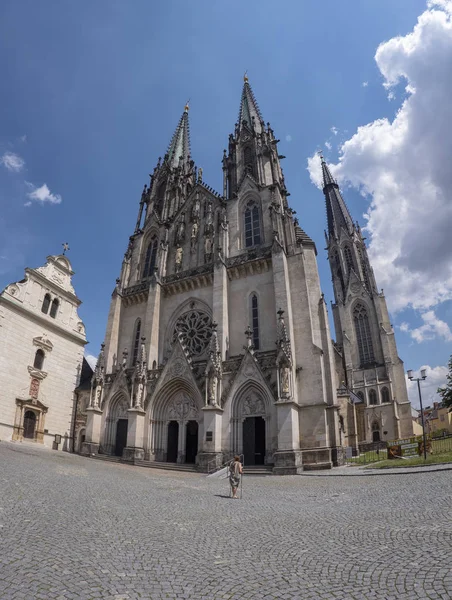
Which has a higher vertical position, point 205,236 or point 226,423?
point 205,236

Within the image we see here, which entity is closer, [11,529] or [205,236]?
[11,529]

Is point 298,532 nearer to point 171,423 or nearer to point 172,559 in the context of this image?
point 172,559

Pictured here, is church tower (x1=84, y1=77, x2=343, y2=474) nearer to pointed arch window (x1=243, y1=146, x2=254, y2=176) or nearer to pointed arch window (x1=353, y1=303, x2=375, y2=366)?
pointed arch window (x1=243, y1=146, x2=254, y2=176)

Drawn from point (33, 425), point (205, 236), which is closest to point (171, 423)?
point (33, 425)

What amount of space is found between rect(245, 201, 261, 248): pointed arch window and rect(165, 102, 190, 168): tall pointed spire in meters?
15.2

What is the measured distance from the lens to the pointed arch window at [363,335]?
61.4 meters

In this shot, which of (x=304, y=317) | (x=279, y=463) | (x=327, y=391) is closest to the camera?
(x=279, y=463)

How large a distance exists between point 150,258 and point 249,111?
1964 centimetres

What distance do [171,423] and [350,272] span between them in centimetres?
5551

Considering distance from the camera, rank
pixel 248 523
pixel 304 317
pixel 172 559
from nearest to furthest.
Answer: pixel 172 559 → pixel 248 523 → pixel 304 317

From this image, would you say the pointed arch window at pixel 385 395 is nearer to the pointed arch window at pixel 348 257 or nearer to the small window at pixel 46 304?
the pointed arch window at pixel 348 257

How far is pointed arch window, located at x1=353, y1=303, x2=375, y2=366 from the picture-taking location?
61438 mm

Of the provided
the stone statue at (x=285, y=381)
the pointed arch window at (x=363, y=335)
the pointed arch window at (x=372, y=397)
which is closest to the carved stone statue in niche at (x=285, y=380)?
the stone statue at (x=285, y=381)

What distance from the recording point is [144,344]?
26.0 m
